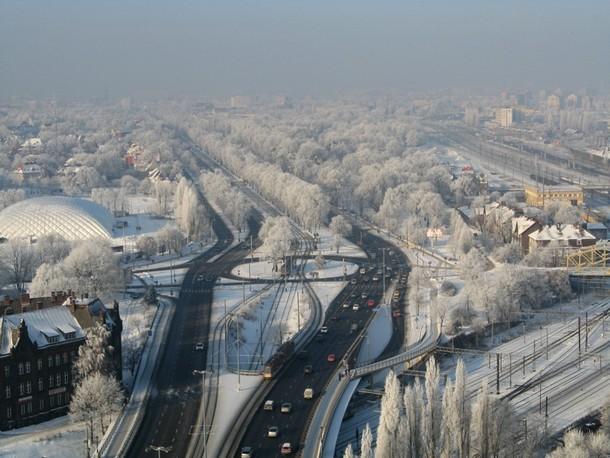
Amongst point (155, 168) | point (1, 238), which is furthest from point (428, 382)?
point (155, 168)

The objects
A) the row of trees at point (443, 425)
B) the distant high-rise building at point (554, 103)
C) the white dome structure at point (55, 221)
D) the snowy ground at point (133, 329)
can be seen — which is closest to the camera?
the row of trees at point (443, 425)

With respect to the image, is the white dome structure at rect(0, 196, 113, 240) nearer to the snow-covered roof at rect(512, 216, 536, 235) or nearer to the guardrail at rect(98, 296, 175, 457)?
the snow-covered roof at rect(512, 216, 536, 235)

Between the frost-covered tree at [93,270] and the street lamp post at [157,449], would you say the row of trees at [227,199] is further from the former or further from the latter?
the street lamp post at [157,449]

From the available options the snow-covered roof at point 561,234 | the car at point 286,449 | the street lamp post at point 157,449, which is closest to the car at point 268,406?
the car at point 286,449

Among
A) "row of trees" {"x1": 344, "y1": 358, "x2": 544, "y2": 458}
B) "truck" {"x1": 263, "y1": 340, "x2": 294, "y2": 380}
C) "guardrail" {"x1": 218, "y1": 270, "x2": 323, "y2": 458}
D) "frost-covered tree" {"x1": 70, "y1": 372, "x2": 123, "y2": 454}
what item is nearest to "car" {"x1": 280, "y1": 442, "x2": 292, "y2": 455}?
"guardrail" {"x1": 218, "y1": 270, "x2": 323, "y2": 458}

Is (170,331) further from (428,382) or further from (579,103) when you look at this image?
(579,103)

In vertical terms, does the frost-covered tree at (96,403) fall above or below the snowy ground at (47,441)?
above

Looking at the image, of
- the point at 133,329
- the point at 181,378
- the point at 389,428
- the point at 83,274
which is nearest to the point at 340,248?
the point at 83,274
